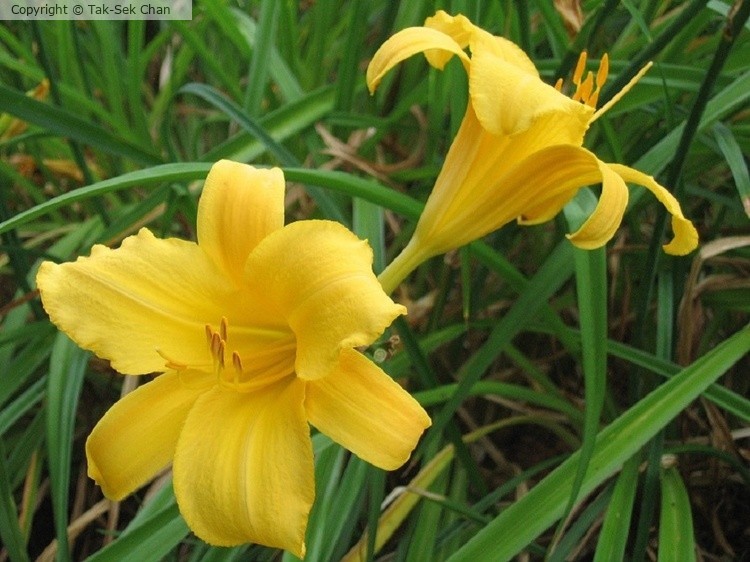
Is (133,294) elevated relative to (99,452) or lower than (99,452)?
elevated

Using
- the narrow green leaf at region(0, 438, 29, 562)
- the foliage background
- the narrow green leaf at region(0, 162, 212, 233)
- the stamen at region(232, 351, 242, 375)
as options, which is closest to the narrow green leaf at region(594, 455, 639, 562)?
the foliage background

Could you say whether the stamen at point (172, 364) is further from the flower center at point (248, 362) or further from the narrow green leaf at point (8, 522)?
the narrow green leaf at point (8, 522)

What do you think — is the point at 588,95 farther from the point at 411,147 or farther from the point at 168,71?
the point at 168,71

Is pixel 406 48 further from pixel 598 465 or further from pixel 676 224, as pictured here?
pixel 598 465

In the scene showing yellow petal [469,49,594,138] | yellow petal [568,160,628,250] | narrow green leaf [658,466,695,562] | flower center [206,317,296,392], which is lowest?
narrow green leaf [658,466,695,562]

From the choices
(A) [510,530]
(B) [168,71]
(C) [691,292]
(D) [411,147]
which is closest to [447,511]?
(A) [510,530]

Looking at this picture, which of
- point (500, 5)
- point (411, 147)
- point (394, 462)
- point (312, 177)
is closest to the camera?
point (394, 462)

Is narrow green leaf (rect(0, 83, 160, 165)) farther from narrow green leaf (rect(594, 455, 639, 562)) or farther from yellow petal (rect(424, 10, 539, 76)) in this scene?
narrow green leaf (rect(594, 455, 639, 562))
